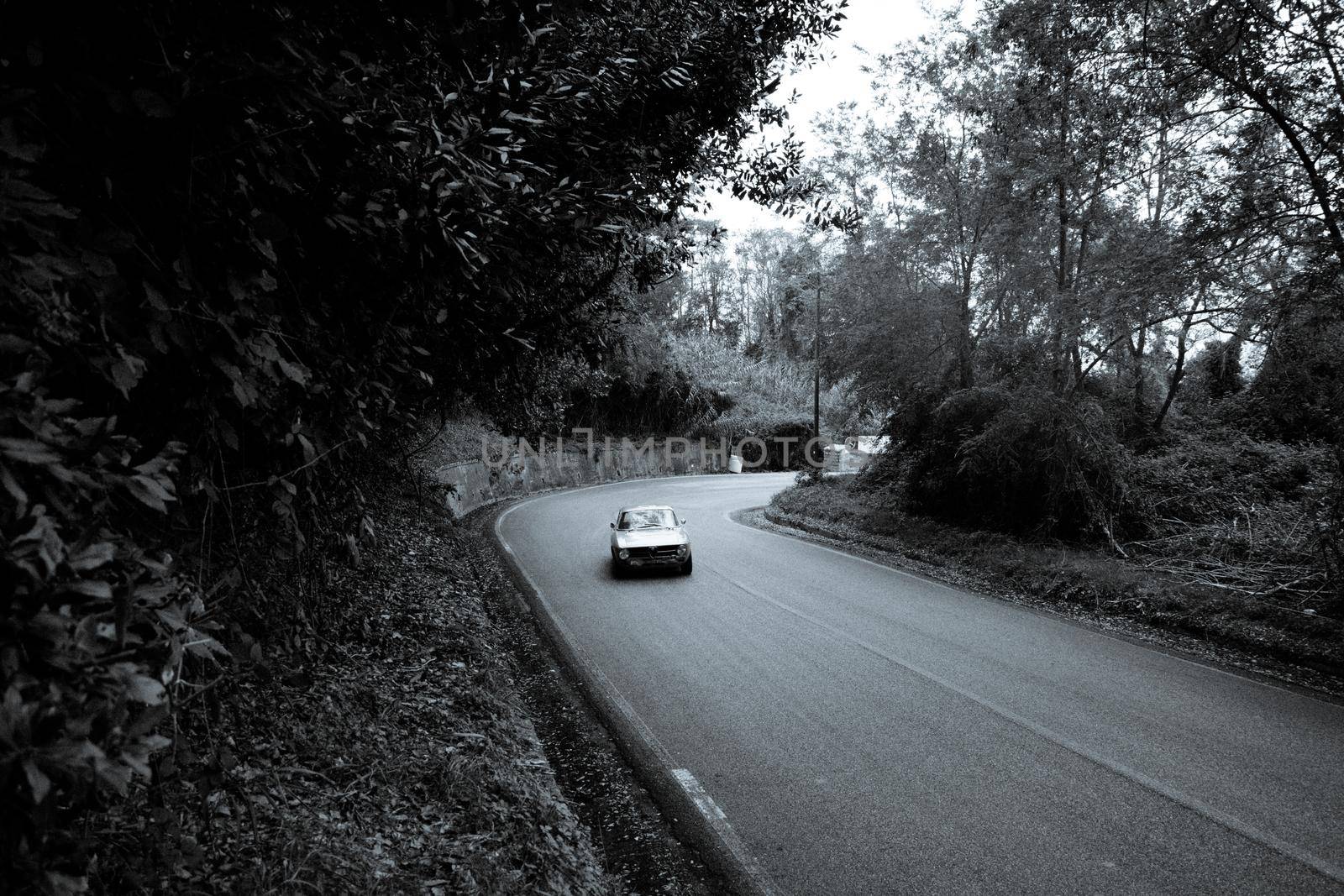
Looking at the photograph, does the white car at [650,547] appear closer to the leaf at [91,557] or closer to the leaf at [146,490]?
the leaf at [146,490]

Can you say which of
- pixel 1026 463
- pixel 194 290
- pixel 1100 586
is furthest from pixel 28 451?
pixel 1026 463

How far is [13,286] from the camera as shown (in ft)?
5.13

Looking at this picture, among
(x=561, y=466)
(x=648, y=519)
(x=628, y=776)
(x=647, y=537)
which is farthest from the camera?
(x=561, y=466)

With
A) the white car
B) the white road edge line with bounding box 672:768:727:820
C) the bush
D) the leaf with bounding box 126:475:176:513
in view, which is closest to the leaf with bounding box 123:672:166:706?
the leaf with bounding box 126:475:176:513

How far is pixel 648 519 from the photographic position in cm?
1477

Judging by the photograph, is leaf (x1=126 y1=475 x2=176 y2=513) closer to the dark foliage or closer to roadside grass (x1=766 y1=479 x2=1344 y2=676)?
the dark foliage

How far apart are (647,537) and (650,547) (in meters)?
0.36

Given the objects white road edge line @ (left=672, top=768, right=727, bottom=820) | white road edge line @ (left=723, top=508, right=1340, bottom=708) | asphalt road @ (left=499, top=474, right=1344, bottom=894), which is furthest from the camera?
white road edge line @ (left=723, top=508, right=1340, bottom=708)

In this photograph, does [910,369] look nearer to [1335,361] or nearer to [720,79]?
[1335,361]

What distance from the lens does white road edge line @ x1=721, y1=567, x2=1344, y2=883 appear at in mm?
4480

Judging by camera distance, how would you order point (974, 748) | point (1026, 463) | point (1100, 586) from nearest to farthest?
point (974, 748) → point (1100, 586) → point (1026, 463)

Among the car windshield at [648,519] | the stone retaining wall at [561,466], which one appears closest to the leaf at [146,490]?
the stone retaining wall at [561,466]

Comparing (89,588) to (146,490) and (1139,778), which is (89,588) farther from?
(1139,778)

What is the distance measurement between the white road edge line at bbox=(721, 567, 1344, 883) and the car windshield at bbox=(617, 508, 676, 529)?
6181mm
